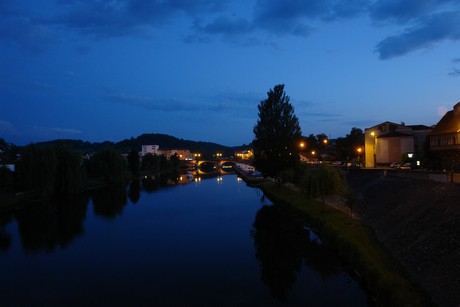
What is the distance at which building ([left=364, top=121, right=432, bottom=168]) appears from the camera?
58406 mm

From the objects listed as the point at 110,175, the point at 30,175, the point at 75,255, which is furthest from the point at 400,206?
the point at 110,175

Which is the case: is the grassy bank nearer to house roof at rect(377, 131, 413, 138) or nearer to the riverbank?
the riverbank

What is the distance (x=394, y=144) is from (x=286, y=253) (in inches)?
1643

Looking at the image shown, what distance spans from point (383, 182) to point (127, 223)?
24.3 m

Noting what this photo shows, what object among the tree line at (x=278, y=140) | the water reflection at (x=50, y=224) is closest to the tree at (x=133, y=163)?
the water reflection at (x=50, y=224)

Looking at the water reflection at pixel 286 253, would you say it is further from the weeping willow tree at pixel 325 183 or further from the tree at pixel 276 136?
the tree at pixel 276 136

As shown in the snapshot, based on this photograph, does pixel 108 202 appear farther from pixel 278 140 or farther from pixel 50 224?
pixel 278 140

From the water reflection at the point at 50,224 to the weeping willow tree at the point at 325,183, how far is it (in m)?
19.5

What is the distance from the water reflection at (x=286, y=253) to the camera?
63.1 feet

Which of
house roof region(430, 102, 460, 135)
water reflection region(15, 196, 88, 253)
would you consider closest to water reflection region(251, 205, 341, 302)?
water reflection region(15, 196, 88, 253)

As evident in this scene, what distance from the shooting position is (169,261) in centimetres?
2258

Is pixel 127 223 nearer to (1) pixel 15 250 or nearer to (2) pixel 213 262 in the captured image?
(1) pixel 15 250

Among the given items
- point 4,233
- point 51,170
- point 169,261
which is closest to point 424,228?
point 169,261

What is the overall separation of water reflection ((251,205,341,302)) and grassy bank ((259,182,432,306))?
84cm
